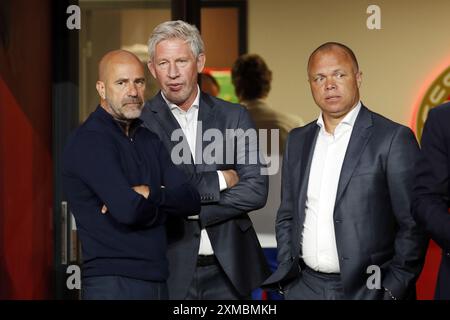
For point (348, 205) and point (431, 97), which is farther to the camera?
point (431, 97)

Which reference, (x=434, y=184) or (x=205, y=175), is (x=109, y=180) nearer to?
(x=205, y=175)

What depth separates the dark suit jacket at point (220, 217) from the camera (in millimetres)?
4637

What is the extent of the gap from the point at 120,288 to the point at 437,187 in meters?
1.47

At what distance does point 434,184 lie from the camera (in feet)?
12.6

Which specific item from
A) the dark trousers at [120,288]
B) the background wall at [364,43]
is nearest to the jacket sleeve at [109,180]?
the dark trousers at [120,288]

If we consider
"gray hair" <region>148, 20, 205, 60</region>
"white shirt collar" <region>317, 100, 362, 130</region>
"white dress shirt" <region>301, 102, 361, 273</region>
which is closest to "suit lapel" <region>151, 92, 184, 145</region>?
"gray hair" <region>148, 20, 205, 60</region>

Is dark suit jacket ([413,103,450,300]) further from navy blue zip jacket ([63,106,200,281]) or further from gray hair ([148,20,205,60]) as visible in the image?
gray hair ([148,20,205,60])

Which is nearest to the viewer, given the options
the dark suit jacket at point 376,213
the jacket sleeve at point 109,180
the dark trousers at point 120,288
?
the jacket sleeve at point 109,180

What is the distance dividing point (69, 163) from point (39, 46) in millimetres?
1926

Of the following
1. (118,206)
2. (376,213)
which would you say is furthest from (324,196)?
(118,206)

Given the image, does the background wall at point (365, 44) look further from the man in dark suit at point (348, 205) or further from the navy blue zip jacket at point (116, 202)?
the navy blue zip jacket at point (116, 202)

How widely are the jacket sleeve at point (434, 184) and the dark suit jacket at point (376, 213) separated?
0.43 m

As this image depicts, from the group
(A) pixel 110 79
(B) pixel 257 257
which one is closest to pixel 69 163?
(A) pixel 110 79

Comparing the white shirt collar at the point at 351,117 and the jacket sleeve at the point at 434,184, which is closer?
the jacket sleeve at the point at 434,184
